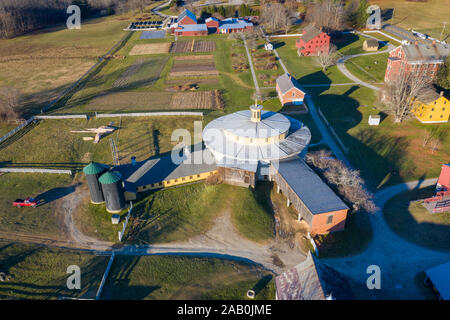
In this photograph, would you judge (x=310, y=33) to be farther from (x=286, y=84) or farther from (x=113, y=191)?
(x=113, y=191)

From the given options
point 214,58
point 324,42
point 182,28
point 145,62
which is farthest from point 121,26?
point 324,42

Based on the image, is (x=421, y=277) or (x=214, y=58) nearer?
(x=421, y=277)

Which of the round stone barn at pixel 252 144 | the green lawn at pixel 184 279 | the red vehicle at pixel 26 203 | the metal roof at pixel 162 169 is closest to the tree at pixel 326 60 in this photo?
the round stone barn at pixel 252 144

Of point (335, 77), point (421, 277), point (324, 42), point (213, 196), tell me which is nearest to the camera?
point (421, 277)

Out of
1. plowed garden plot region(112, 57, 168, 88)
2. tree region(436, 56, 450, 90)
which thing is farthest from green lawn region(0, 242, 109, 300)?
tree region(436, 56, 450, 90)

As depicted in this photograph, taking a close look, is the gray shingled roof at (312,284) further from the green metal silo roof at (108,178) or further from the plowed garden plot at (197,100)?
the plowed garden plot at (197,100)

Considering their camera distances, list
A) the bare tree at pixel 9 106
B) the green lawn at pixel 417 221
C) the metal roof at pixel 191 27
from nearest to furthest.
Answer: the green lawn at pixel 417 221
the bare tree at pixel 9 106
the metal roof at pixel 191 27

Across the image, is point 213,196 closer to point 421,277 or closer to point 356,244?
point 356,244

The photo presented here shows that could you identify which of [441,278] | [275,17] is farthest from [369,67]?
[441,278]
